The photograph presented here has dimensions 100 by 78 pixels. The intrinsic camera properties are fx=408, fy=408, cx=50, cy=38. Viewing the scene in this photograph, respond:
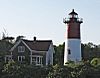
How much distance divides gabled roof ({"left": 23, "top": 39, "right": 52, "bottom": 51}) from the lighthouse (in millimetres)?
4781

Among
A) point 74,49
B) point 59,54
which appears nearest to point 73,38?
point 74,49

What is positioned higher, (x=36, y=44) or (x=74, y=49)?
(x=36, y=44)

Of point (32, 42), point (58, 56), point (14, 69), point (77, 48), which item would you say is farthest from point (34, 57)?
point (14, 69)

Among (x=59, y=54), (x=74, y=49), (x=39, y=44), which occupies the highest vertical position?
(x=39, y=44)

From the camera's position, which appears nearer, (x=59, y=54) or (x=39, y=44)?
(x=39, y=44)

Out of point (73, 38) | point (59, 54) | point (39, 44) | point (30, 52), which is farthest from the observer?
point (59, 54)

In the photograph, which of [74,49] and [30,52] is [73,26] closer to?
[74,49]

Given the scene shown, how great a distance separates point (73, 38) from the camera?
1663 inches

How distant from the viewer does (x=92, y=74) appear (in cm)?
3034

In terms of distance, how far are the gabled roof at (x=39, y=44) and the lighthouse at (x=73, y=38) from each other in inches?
188

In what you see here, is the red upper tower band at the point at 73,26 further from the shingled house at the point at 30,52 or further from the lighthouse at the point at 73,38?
the shingled house at the point at 30,52

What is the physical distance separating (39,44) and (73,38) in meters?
6.51

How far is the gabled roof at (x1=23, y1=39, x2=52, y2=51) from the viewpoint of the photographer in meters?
46.8

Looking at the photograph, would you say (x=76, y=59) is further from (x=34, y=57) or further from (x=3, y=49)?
(x=3, y=49)
